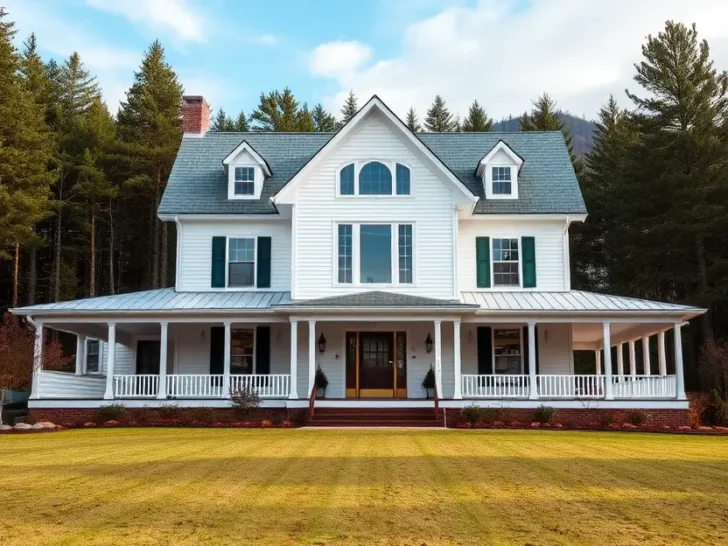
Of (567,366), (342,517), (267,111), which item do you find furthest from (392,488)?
(267,111)

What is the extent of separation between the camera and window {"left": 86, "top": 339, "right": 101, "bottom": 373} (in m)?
29.2

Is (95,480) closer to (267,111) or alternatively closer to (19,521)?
(19,521)

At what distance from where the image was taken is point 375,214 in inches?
899

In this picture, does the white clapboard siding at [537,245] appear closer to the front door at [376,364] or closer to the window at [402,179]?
the window at [402,179]

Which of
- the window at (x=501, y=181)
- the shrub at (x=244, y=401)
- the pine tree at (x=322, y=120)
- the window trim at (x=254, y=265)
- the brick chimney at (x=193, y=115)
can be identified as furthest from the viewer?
the pine tree at (x=322, y=120)

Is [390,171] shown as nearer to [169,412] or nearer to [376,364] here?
[376,364]

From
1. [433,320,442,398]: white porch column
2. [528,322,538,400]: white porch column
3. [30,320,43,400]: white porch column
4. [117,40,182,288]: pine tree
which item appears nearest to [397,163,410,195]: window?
[433,320,442,398]: white porch column

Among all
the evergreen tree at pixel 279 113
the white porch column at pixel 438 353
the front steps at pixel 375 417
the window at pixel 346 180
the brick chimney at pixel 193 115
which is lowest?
the front steps at pixel 375 417

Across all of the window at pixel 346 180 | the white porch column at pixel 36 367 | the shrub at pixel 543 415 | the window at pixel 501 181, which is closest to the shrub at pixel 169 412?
the white porch column at pixel 36 367

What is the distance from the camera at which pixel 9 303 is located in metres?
42.6

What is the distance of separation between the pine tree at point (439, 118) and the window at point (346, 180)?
34.0m

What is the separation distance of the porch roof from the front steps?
11.6ft

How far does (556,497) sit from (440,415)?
42.5 ft

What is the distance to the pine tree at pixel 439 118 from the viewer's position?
55875 millimetres
